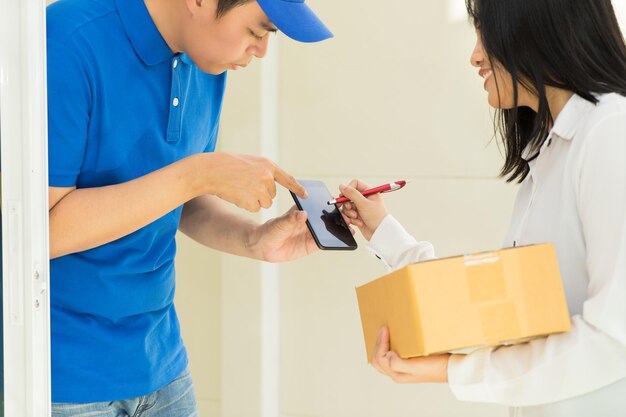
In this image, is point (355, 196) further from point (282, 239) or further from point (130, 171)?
point (130, 171)

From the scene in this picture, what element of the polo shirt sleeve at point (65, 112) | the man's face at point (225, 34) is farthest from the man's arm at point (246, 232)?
the polo shirt sleeve at point (65, 112)

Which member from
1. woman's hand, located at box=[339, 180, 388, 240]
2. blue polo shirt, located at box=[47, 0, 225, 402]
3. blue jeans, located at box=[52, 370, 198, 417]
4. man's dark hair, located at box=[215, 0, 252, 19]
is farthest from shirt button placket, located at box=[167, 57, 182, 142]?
blue jeans, located at box=[52, 370, 198, 417]

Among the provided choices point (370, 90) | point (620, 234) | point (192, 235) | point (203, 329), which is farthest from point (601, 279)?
point (203, 329)

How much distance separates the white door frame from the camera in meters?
0.97

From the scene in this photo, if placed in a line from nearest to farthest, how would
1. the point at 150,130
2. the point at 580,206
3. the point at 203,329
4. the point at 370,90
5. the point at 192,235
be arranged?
A: the point at 580,206, the point at 150,130, the point at 192,235, the point at 370,90, the point at 203,329

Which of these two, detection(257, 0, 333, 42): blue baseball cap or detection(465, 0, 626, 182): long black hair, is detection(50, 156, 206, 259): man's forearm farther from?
detection(465, 0, 626, 182): long black hair

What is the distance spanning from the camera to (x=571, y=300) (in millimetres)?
1178

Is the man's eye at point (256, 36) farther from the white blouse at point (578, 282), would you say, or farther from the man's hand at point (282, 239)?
the white blouse at point (578, 282)

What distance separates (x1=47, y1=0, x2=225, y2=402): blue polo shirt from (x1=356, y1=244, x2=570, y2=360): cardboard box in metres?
0.50

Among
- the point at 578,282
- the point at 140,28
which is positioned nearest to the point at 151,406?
the point at 140,28

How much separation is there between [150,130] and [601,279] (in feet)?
2.74

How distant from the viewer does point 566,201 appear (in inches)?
45.0

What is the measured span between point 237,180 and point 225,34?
281mm

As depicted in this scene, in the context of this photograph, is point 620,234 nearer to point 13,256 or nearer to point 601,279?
point 601,279
